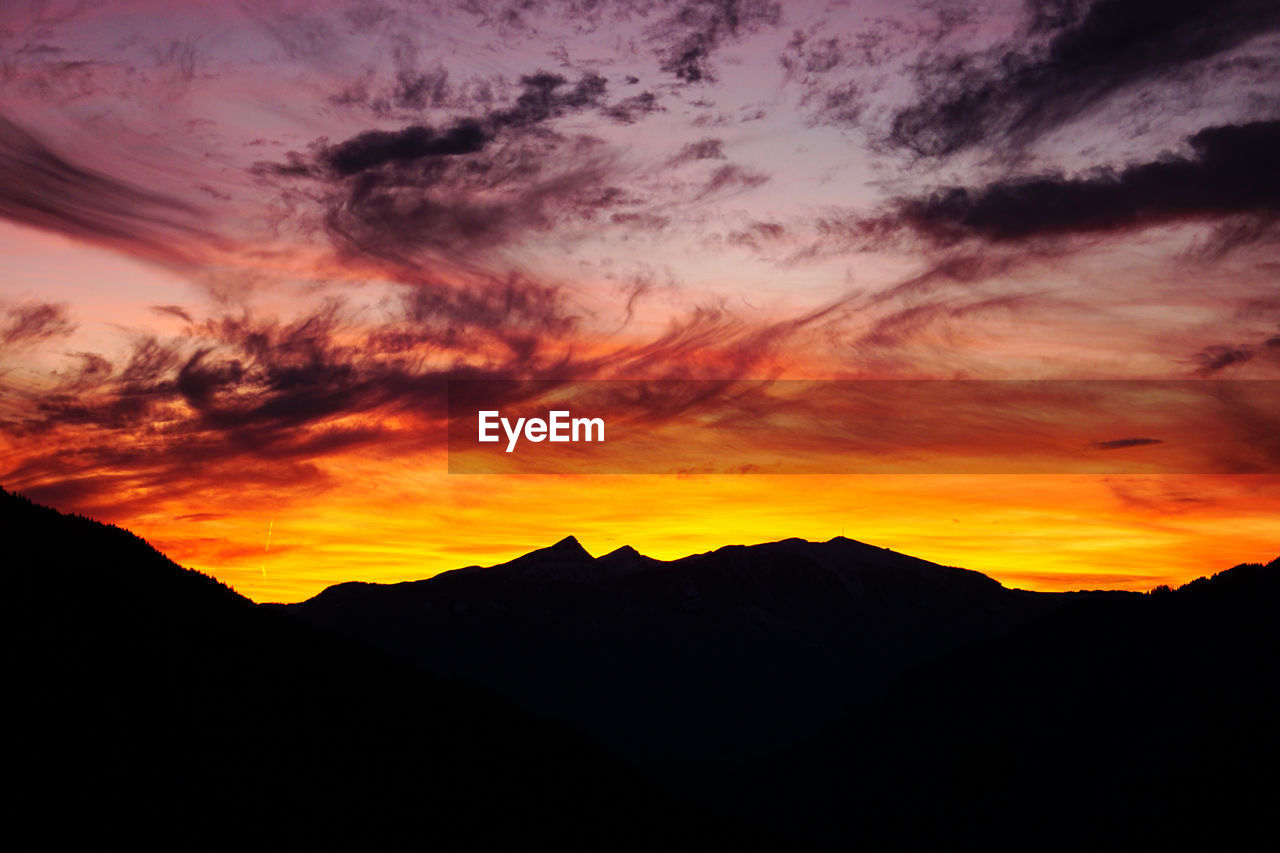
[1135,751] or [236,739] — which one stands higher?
[236,739]

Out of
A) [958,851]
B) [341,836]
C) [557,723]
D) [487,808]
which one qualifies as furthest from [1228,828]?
[341,836]

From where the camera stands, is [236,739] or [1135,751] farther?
[1135,751]

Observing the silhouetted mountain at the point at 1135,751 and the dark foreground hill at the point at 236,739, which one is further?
the silhouetted mountain at the point at 1135,751

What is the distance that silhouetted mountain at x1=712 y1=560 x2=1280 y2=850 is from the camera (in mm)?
116438

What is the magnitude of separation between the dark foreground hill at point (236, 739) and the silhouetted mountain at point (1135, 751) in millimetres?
75239

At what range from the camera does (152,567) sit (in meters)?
62.8

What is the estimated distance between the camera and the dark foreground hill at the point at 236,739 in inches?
1540

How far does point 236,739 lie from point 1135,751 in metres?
138

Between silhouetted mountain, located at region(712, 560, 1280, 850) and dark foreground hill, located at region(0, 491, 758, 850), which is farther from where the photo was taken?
silhouetted mountain, located at region(712, 560, 1280, 850)

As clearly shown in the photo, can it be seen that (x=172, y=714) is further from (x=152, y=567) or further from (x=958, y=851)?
(x=958, y=851)

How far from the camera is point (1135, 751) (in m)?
145

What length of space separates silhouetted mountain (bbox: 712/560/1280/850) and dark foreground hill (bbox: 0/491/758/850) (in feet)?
247

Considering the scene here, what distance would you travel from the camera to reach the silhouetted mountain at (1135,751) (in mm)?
116438

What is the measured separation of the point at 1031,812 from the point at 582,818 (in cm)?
12214
